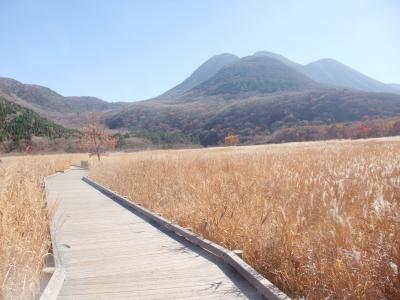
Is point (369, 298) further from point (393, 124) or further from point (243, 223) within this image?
point (393, 124)

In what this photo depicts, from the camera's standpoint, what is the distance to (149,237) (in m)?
6.72

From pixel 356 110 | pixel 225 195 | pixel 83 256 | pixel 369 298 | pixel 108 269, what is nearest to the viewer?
pixel 369 298

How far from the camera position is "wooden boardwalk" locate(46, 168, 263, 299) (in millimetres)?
4168

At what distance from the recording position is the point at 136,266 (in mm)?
5113

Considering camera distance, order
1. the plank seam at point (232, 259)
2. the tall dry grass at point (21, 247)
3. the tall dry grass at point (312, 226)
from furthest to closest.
Result: the tall dry grass at point (21, 247), the plank seam at point (232, 259), the tall dry grass at point (312, 226)

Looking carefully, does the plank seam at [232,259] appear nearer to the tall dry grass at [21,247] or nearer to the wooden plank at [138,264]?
the wooden plank at [138,264]

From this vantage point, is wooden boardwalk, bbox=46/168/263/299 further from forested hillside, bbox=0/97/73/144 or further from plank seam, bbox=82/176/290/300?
forested hillside, bbox=0/97/73/144

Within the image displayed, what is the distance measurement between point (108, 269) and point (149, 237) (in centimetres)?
175

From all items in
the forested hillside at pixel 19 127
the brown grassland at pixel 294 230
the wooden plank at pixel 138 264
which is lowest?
the wooden plank at pixel 138 264

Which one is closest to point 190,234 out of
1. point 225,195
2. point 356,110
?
point 225,195

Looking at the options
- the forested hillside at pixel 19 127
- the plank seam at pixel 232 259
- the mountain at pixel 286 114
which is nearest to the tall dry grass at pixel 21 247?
the plank seam at pixel 232 259

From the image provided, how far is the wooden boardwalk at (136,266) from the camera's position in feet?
13.7

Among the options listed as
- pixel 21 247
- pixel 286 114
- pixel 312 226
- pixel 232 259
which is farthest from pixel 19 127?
pixel 312 226

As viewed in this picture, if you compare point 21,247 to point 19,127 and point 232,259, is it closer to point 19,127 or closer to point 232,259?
point 232,259
